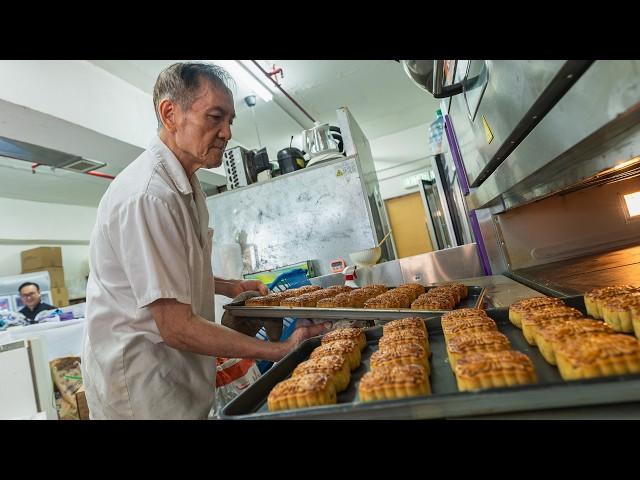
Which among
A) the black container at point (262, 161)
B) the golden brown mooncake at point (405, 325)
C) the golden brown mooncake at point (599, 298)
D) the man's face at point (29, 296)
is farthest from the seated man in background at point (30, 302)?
the golden brown mooncake at point (599, 298)

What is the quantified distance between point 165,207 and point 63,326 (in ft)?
11.7

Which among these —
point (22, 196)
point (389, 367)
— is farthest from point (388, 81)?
point (22, 196)

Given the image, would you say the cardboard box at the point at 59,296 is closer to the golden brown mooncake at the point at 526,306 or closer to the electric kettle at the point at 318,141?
the electric kettle at the point at 318,141

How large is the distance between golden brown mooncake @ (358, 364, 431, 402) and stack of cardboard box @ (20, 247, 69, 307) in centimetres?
837

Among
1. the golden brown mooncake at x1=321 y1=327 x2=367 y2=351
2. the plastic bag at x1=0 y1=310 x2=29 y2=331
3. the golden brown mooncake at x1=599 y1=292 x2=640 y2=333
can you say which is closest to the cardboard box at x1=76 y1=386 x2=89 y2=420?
the plastic bag at x1=0 y1=310 x2=29 y2=331

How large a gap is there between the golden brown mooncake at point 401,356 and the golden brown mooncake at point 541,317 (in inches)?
11.0

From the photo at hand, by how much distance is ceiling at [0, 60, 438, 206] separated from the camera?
4070 millimetres

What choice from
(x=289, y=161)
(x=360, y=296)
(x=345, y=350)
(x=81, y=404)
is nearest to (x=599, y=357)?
(x=345, y=350)

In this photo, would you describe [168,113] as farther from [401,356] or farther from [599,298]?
[599,298]

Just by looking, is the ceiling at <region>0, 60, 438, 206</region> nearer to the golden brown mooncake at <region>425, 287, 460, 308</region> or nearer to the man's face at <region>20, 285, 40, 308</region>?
the man's face at <region>20, 285, 40, 308</region>

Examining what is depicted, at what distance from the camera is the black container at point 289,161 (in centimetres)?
416

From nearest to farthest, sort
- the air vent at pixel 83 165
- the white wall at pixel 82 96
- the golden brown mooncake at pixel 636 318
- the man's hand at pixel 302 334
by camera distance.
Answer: the golden brown mooncake at pixel 636 318 < the man's hand at pixel 302 334 < the white wall at pixel 82 96 < the air vent at pixel 83 165
